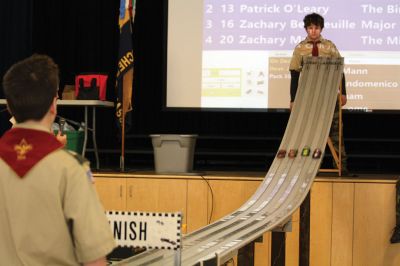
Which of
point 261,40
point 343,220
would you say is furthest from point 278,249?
point 261,40

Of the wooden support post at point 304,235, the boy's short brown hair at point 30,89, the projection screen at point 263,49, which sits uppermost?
the projection screen at point 263,49

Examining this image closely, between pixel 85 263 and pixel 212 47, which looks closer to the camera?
pixel 85 263

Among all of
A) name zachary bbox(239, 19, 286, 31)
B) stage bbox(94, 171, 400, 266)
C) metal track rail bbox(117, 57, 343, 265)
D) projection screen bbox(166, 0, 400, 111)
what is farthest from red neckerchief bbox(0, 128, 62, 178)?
name zachary bbox(239, 19, 286, 31)


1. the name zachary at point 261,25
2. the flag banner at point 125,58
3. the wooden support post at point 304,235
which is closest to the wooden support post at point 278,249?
the wooden support post at point 304,235

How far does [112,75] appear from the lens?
21.2 ft

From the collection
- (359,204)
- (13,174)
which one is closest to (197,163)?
(359,204)

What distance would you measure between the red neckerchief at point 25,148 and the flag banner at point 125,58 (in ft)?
13.0

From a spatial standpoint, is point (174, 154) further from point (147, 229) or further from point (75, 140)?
point (147, 229)

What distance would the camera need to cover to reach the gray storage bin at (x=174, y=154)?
5.45 meters

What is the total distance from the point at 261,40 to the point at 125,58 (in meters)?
1.31

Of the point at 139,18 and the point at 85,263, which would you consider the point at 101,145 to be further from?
the point at 85,263

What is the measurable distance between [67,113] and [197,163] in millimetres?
1383

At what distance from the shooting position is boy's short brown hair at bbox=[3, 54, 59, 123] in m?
1.60

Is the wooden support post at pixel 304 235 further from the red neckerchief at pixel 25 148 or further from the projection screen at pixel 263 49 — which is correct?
the red neckerchief at pixel 25 148
